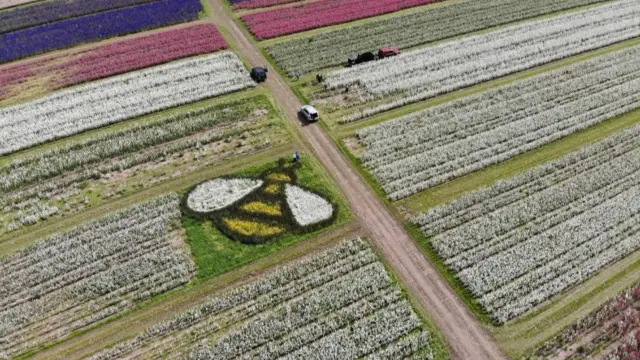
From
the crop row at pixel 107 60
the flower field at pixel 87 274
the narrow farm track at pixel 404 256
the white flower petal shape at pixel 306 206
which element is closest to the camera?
the narrow farm track at pixel 404 256

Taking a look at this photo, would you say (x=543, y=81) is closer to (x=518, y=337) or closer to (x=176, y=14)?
(x=518, y=337)

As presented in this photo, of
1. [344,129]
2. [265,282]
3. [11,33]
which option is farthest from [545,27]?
[11,33]

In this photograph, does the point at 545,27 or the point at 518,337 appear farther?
the point at 545,27

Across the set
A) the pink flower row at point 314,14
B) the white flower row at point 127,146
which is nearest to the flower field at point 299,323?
the white flower row at point 127,146

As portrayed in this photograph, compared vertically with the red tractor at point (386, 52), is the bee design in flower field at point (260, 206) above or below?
below

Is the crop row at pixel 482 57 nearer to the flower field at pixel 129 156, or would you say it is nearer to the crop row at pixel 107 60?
the flower field at pixel 129 156

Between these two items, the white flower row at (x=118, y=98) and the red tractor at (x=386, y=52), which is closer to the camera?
the white flower row at (x=118, y=98)
